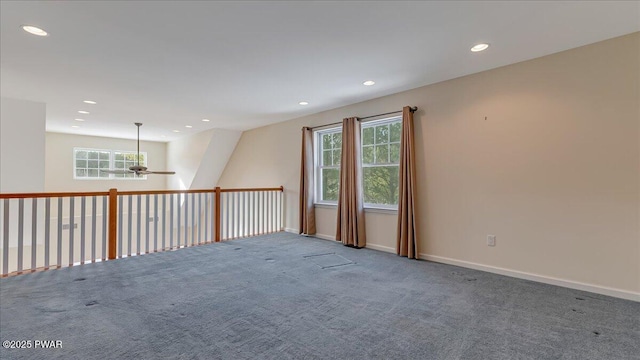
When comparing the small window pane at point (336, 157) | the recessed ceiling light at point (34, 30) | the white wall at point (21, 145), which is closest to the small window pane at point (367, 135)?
the small window pane at point (336, 157)

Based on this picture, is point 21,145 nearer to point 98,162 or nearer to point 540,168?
point 98,162

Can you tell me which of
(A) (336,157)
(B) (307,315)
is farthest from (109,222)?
(A) (336,157)

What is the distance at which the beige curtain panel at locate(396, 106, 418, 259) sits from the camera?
395cm

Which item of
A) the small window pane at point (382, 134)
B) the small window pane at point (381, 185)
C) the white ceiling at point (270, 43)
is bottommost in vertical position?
the small window pane at point (381, 185)

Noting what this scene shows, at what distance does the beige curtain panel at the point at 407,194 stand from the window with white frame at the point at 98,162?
8.22m

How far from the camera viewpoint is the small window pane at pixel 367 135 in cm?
477

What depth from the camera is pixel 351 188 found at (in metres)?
4.72

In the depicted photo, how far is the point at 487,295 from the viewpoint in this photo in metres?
2.72

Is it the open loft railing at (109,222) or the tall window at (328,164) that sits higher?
the tall window at (328,164)

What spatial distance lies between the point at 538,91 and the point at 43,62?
212 inches

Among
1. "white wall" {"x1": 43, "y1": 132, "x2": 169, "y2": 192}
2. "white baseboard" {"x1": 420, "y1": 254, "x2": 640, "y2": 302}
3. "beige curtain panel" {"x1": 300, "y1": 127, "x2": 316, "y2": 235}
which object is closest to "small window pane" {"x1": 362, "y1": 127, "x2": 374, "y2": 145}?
"beige curtain panel" {"x1": 300, "y1": 127, "x2": 316, "y2": 235}

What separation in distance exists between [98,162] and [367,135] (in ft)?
26.3

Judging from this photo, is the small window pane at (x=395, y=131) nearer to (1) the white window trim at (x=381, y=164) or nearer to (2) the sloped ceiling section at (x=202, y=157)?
(1) the white window trim at (x=381, y=164)

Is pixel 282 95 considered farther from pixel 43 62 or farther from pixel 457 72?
pixel 43 62
